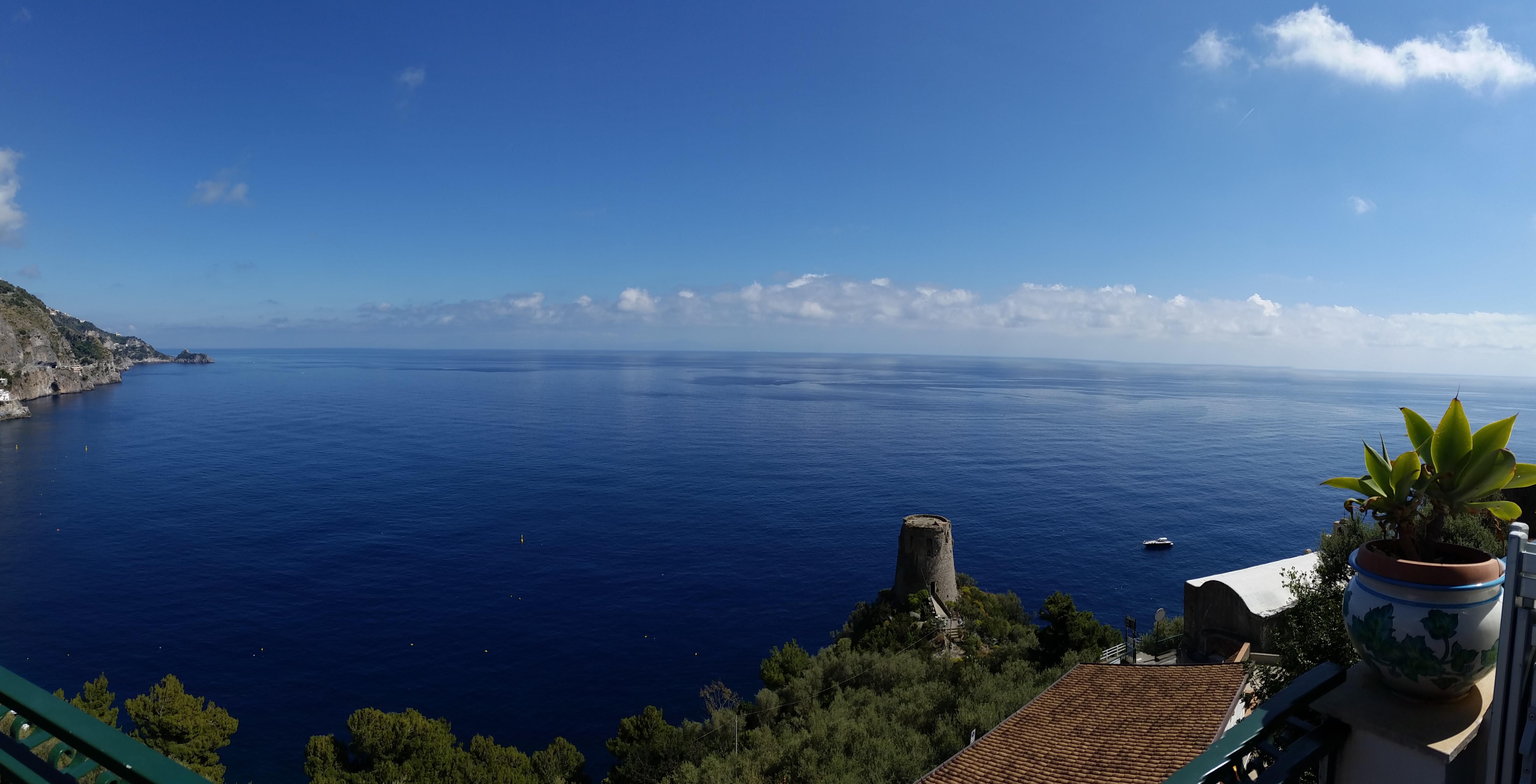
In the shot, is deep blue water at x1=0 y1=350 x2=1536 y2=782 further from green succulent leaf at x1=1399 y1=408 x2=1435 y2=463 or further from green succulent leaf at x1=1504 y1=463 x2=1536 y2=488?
green succulent leaf at x1=1504 y1=463 x2=1536 y2=488

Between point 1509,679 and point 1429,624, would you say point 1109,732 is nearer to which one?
point 1429,624

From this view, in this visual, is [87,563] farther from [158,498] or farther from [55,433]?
[55,433]

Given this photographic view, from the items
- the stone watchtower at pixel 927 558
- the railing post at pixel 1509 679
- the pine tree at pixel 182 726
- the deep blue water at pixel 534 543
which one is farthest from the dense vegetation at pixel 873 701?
the railing post at pixel 1509 679

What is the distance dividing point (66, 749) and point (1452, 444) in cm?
570

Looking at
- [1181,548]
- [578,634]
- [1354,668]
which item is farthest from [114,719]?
[1181,548]

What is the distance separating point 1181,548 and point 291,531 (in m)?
69.4

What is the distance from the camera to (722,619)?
139 ft

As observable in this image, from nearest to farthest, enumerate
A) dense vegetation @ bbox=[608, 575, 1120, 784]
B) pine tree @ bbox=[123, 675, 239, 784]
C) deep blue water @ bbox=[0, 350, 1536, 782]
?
1. dense vegetation @ bbox=[608, 575, 1120, 784]
2. pine tree @ bbox=[123, 675, 239, 784]
3. deep blue water @ bbox=[0, 350, 1536, 782]

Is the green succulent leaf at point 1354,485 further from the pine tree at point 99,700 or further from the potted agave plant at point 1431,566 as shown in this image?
the pine tree at point 99,700

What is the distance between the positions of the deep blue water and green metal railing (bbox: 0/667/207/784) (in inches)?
1169

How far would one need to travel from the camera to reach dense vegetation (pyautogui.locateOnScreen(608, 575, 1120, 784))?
2012 centimetres

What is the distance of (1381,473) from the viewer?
3.22 m

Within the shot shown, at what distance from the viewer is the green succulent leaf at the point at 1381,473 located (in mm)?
3191

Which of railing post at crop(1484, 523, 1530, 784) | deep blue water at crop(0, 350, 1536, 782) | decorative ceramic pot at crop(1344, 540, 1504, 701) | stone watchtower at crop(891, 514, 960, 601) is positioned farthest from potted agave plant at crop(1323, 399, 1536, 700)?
stone watchtower at crop(891, 514, 960, 601)
